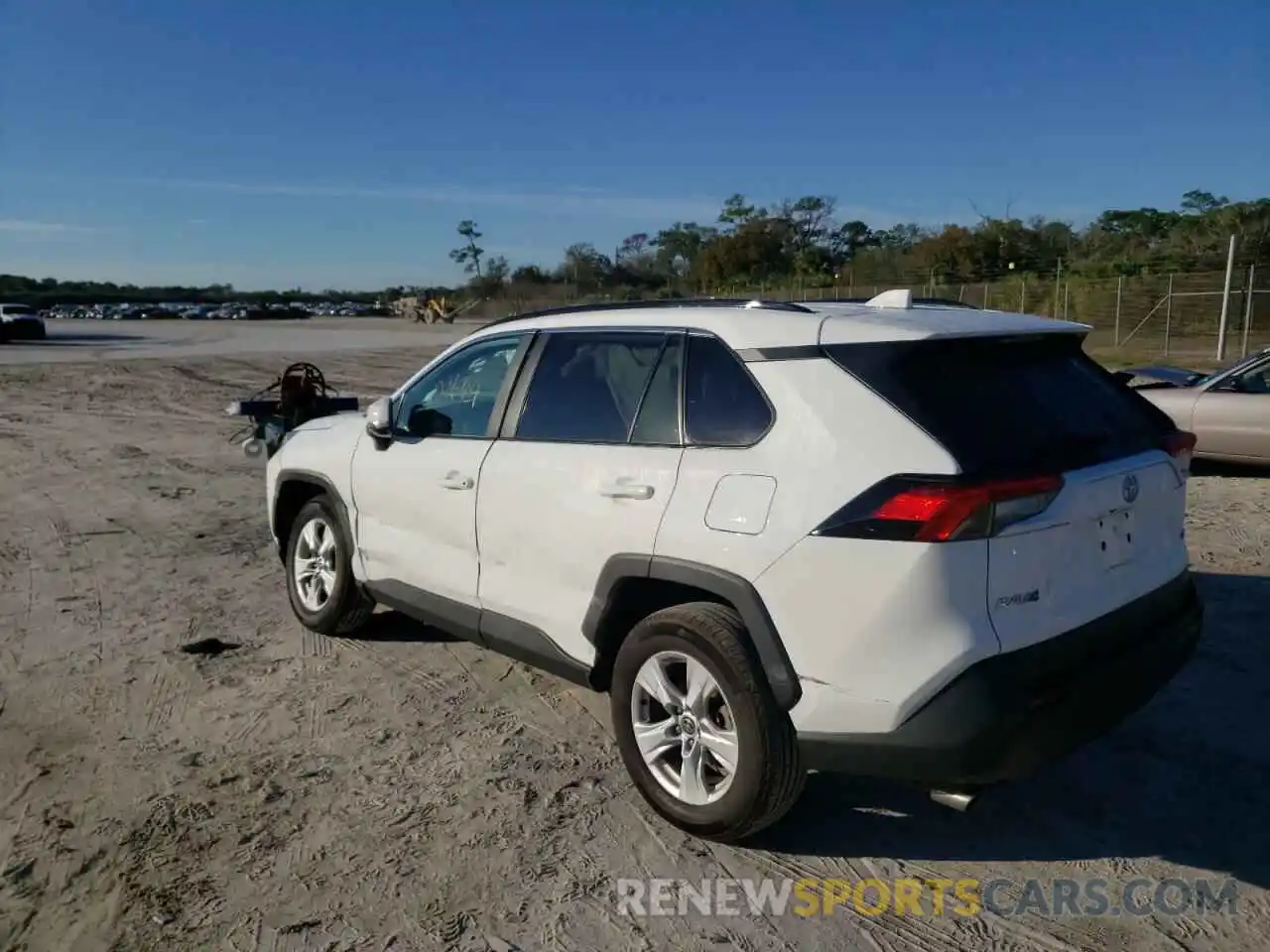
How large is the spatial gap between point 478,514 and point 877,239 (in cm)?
7339

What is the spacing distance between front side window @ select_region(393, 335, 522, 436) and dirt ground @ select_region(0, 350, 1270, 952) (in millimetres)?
1251

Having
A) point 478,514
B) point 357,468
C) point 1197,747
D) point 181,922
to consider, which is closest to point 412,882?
point 181,922

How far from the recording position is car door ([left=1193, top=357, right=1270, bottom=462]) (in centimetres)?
897

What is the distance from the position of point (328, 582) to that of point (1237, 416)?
7.95 m

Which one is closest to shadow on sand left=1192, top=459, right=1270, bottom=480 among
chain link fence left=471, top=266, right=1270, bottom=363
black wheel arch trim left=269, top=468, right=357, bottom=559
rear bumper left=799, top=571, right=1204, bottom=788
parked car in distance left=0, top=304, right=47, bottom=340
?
rear bumper left=799, top=571, right=1204, bottom=788

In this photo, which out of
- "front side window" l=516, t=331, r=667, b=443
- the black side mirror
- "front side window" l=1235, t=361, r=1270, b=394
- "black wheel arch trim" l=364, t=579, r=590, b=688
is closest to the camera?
"front side window" l=516, t=331, r=667, b=443

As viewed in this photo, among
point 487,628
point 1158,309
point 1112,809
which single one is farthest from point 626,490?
point 1158,309

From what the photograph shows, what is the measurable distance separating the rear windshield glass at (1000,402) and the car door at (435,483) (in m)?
1.79

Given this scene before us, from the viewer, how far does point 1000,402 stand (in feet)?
10.3

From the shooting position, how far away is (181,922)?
9.88 ft

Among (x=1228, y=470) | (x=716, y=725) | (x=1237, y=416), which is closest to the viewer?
(x=716, y=725)

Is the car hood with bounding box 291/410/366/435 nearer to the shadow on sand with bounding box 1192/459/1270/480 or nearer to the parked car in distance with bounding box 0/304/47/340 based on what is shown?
the shadow on sand with bounding box 1192/459/1270/480

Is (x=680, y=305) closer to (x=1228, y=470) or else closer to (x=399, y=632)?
(x=399, y=632)

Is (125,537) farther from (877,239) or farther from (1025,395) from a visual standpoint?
(877,239)
